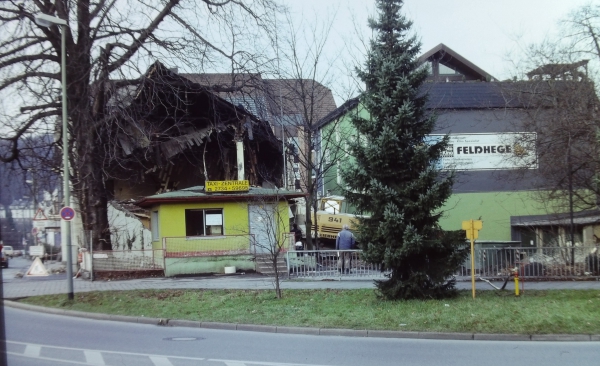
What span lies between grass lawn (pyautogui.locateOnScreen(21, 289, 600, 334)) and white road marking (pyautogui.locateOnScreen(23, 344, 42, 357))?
14.0 ft

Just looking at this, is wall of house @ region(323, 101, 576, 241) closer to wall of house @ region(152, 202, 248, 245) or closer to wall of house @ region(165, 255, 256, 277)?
wall of house @ region(152, 202, 248, 245)

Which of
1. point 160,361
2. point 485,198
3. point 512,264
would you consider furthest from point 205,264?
point 485,198

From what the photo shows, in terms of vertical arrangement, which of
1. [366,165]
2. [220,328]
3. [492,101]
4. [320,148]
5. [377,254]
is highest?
[492,101]

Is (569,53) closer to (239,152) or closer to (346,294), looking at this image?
(346,294)

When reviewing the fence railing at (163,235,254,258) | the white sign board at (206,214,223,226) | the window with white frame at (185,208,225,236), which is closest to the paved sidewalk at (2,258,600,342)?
the fence railing at (163,235,254,258)

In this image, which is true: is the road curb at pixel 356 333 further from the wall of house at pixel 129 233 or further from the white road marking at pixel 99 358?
the wall of house at pixel 129 233

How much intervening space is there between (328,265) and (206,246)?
6.21m

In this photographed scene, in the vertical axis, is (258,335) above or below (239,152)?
below

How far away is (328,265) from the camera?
21688 millimetres

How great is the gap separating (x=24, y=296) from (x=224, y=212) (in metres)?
9.38

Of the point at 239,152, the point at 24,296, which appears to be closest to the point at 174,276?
the point at 24,296

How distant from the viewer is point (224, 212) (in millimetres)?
27078

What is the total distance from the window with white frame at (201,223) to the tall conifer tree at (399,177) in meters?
11.3

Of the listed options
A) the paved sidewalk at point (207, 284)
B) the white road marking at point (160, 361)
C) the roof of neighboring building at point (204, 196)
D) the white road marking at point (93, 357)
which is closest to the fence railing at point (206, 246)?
the paved sidewalk at point (207, 284)
